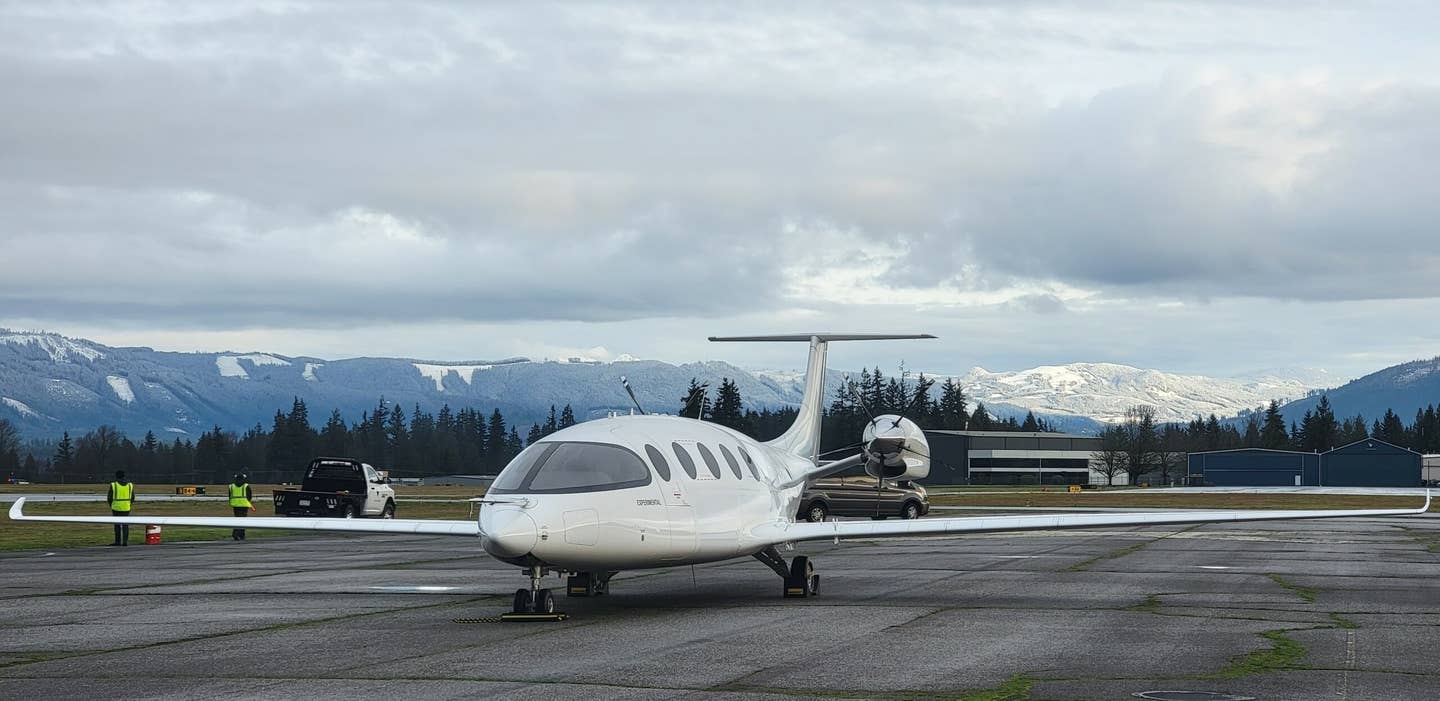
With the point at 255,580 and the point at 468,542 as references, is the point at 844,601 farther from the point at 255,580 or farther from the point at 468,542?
the point at 468,542

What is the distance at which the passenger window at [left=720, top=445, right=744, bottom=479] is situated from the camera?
21531 mm

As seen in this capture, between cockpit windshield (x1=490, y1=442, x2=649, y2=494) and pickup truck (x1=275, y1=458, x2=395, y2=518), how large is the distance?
115ft

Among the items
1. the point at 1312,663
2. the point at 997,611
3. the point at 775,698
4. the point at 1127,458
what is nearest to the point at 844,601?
the point at 997,611

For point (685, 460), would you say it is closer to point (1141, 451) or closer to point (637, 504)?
point (637, 504)

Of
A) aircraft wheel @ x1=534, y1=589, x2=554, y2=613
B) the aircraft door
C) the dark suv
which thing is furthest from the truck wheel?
aircraft wheel @ x1=534, y1=589, x2=554, y2=613

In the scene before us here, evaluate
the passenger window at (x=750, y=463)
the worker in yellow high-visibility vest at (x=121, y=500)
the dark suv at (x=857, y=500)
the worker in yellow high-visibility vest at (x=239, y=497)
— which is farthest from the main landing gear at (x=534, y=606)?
the dark suv at (x=857, y=500)

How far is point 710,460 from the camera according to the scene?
21.0m

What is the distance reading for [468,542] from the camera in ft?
137

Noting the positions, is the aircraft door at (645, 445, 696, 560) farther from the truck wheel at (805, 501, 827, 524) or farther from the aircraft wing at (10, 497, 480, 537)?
the truck wheel at (805, 501, 827, 524)

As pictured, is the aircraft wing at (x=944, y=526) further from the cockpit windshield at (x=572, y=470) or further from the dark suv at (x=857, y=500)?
the dark suv at (x=857, y=500)

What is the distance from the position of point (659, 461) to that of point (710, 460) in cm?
161

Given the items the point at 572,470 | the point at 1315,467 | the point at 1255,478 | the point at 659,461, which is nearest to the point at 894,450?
the point at 659,461

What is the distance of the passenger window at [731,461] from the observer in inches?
848

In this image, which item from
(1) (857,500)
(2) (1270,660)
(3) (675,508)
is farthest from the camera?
(1) (857,500)
